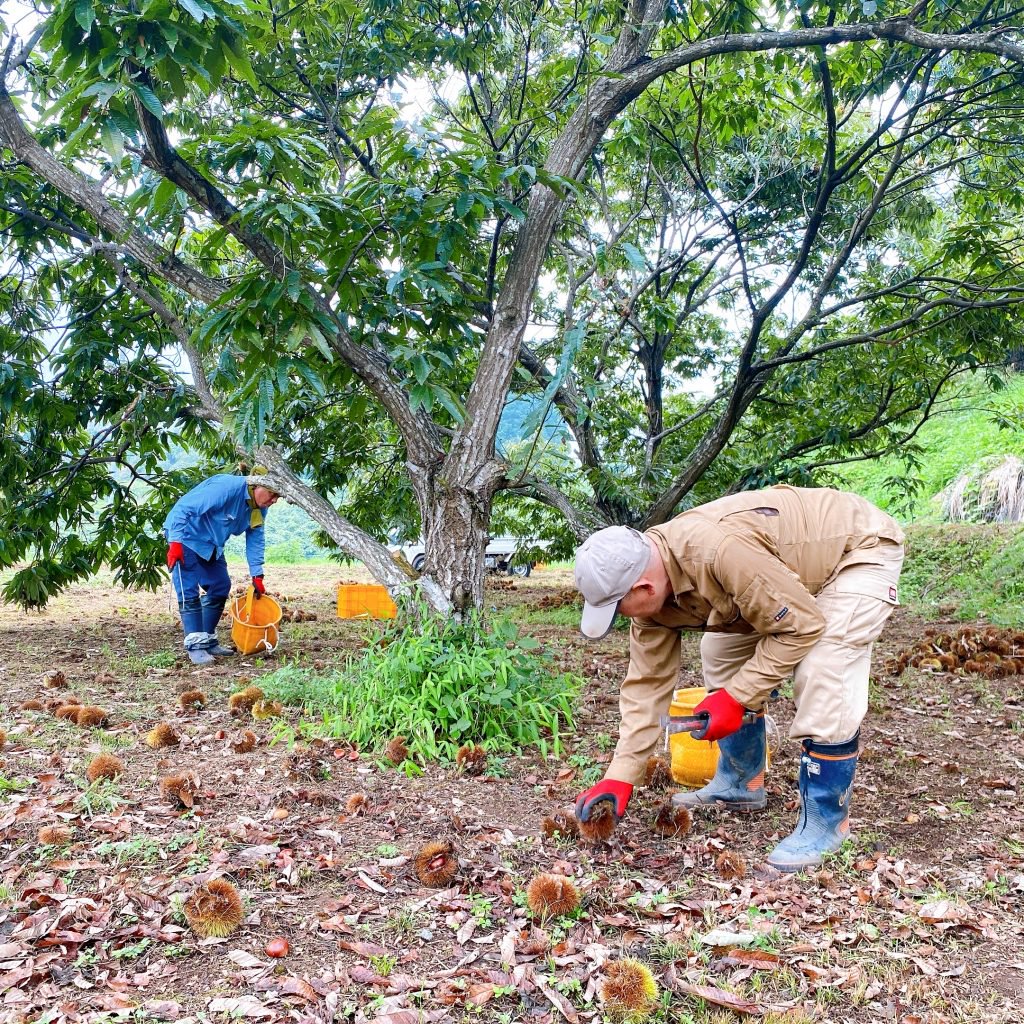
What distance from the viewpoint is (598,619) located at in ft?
8.52

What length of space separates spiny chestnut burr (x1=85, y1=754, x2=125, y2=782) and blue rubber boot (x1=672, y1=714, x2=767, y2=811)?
88.1 inches

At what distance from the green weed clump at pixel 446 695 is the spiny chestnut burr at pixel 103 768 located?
91 cm

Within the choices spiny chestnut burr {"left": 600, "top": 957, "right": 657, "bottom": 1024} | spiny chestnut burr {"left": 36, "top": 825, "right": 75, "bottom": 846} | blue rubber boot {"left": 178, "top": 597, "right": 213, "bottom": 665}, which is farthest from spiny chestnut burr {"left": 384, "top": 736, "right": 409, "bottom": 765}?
blue rubber boot {"left": 178, "top": 597, "right": 213, "bottom": 665}

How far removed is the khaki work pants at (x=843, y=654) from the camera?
8.84ft

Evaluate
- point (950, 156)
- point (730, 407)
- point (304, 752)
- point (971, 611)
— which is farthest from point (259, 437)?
point (971, 611)

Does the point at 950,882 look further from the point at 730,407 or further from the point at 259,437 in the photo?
the point at 730,407

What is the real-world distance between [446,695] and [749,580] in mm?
1831

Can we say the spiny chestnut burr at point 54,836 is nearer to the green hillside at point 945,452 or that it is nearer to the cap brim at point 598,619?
the cap brim at point 598,619

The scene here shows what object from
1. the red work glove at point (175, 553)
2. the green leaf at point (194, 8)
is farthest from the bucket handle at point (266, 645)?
the green leaf at point (194, 8)

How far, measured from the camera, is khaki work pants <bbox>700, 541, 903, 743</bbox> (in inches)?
106

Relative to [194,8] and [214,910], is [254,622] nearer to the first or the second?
[214,910]

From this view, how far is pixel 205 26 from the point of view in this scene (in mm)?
3072

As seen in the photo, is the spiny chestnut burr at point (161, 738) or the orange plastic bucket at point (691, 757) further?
the spiny chestnut burr at point (161, 738)

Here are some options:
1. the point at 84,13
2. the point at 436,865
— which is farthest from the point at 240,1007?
the point at 84,13
